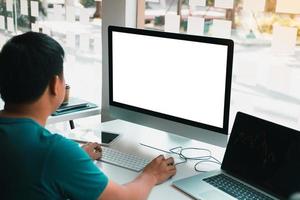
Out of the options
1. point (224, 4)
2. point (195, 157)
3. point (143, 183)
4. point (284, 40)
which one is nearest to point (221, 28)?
point (224, 4)

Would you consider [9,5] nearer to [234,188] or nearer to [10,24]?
[10,24]

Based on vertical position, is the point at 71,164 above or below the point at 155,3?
below

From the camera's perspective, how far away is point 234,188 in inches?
54.5

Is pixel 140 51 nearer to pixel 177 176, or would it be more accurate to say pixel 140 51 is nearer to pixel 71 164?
pixel 177 176

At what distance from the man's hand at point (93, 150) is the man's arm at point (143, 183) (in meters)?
0.28

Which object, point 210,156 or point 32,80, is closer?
point 32,80

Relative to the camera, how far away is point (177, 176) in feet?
4.93

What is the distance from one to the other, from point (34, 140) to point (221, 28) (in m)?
1.14

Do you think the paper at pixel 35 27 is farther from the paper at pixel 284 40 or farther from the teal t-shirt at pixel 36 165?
the teal t-shirt at pixel 36 165

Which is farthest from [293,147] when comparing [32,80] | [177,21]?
[177,21]

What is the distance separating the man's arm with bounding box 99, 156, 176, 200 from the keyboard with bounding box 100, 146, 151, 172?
118 millimetres

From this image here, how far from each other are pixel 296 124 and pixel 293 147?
0.43m

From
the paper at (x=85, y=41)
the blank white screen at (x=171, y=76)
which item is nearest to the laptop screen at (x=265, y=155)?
the blank white screen at (x=171, y=76)

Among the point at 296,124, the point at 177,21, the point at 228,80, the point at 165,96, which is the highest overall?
the point at 177,21
